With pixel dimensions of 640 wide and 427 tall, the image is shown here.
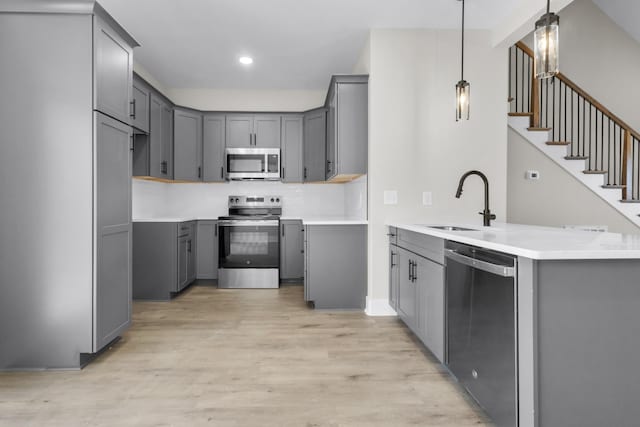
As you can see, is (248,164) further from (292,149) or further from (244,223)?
(244,223)

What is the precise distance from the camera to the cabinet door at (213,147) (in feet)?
17.8

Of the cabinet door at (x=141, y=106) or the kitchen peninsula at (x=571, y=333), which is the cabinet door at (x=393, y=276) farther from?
the cabinet door at (x=141, y=106)

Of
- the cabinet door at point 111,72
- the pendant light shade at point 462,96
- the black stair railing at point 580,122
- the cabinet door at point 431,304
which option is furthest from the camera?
the black stair railing at point 580,122

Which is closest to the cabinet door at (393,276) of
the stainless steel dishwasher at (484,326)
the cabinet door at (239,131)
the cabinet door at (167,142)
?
the stainless steel dishwasher at (484,326)

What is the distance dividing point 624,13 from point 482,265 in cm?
595

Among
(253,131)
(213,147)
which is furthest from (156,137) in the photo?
(253,131)

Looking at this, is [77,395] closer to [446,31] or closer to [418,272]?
[418,272]

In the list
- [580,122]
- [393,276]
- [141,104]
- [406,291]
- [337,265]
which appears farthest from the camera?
[580,122]

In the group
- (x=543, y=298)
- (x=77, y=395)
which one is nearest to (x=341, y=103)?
(x=543, y=298)

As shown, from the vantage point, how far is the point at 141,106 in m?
4.23

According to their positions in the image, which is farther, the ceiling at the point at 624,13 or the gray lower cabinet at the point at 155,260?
the ceiling at the point at 624,13

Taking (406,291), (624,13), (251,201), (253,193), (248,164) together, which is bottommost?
(406,291)

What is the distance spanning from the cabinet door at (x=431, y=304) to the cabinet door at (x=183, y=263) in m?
2.89

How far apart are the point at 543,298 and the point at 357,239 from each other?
8.10 ft
